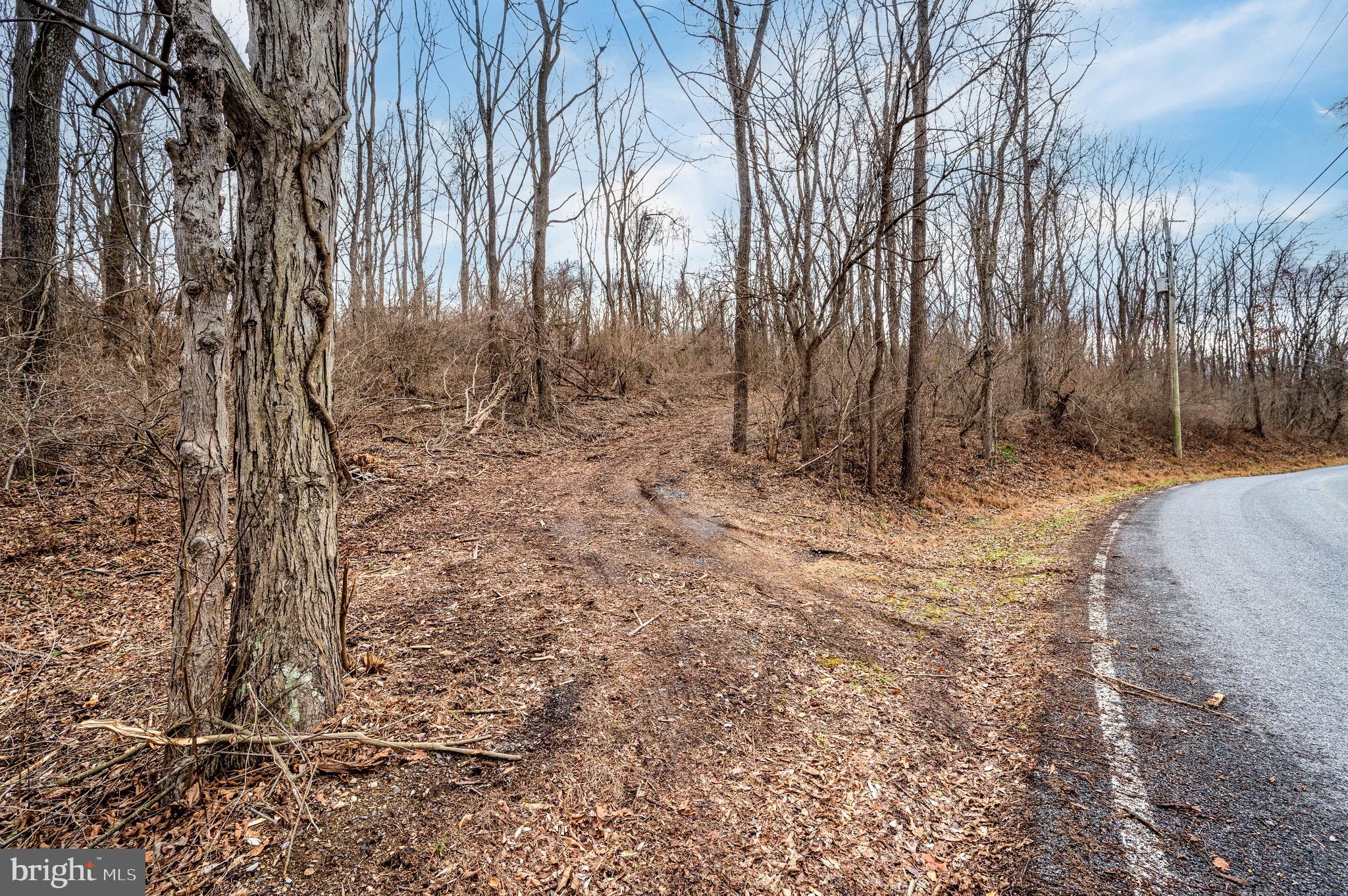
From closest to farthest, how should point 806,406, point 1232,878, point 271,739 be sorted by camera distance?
point 1232,878 → point 271,739 → point 806,406

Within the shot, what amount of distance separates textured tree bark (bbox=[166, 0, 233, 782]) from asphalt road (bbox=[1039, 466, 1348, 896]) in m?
3.70

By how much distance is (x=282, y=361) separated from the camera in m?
2.84

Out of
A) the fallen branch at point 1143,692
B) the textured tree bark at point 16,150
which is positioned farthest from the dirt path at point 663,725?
the textured tree bark at point 16,150

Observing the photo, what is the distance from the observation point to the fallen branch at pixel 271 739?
2361mm

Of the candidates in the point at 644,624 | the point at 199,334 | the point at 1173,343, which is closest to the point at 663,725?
the point at 644,624

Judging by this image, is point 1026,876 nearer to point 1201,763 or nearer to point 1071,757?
point 1071,757

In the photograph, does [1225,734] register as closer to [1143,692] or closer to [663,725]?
[1143,692]

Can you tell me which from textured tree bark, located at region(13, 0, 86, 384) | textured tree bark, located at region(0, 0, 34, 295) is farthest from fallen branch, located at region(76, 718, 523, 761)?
textured tree bark, located at region(0, 0, 34, 295)

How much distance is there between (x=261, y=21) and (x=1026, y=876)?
5.18m

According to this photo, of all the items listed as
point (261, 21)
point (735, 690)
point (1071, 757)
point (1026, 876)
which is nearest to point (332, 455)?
point (261, 21)

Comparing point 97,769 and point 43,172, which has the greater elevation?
point 43,172

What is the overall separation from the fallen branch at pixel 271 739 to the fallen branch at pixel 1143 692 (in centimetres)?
364

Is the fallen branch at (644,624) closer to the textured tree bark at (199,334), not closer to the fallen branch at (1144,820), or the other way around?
the textured tree bark at (199,334)

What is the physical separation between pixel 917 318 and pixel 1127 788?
823cm
